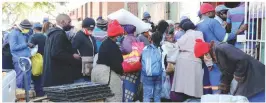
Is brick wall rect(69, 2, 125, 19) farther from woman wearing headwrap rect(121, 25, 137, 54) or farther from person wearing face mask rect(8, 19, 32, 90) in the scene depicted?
woman wearing headwrap rect(121, 25, 137, 54)

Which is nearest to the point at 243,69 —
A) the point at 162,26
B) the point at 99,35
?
the point at 99,35

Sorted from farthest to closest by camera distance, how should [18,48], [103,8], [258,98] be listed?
[103,8], [18,48], [258,98]

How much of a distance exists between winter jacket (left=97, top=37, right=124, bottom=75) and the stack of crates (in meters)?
0.89

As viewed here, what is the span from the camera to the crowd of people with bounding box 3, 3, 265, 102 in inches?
189

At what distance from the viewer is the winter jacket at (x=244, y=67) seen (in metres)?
4.63

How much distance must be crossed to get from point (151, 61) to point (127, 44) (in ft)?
1.64

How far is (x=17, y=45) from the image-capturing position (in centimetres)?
784

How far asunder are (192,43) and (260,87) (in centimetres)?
229

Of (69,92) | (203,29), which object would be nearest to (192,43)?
(203,29)

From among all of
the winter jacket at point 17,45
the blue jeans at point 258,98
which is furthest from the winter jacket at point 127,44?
the blue jeans at point 258,98

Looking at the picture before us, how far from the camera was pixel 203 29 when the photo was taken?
274 inches

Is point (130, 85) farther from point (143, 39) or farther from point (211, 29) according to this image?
point (211, 29)

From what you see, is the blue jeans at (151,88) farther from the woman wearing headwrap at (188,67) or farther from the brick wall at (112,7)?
the brick wall at (112,7)

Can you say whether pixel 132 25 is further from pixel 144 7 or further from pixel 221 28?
pixel 144 7
